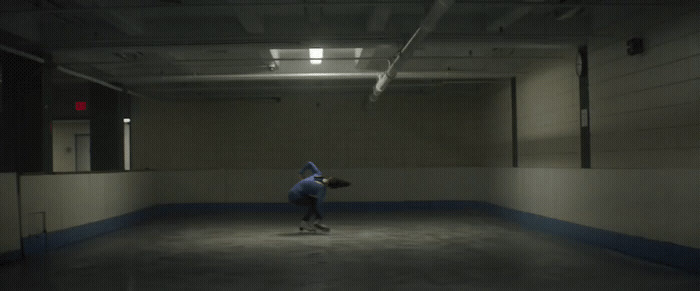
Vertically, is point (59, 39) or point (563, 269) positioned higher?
point (59, 39)

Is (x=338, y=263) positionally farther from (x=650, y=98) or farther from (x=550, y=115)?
(x=550, y=115)

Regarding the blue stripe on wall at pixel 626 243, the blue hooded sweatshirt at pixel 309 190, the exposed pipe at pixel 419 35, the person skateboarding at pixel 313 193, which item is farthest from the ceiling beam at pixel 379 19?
the blue stripe on wall at pixel 626 243

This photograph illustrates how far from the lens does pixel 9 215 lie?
26.9 ft

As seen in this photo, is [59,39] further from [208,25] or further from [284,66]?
[284,66]

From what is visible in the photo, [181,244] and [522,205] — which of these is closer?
[181,244]

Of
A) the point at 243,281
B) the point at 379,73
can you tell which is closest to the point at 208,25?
the point at 379,73

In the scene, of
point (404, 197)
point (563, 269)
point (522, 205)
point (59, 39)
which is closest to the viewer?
point (563, 269)

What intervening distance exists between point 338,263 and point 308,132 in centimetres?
1046

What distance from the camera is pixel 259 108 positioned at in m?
18.0

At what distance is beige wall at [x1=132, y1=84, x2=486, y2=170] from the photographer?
17.8m

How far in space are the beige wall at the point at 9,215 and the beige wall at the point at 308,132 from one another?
30.9 ft

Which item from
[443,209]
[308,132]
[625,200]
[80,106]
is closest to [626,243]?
[625,200]

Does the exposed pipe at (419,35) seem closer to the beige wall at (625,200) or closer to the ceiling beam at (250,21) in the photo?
the ceiling beam at (250,21)

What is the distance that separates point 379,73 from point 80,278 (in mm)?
7543
